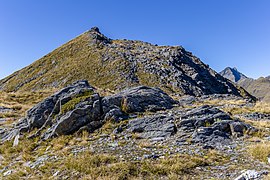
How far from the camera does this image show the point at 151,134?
45.2 ft

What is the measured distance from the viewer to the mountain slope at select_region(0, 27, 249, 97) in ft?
175

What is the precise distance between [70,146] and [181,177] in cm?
714

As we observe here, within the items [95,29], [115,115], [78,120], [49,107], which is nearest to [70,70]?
[95,29]

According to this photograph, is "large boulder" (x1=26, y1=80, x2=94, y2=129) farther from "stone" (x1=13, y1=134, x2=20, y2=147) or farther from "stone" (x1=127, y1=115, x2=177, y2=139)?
"stone" (x1=127, y1=115, x2=177, y2=139)

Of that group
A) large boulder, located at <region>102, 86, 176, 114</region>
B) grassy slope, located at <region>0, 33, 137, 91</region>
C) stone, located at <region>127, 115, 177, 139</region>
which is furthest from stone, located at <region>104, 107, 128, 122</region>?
grassy slope, located at <region>0, 33, 137, 91</region>

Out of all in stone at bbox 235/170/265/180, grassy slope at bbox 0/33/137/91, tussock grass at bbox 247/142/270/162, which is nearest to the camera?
stone at bbox 235/170/265/180

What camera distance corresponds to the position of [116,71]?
192 feet

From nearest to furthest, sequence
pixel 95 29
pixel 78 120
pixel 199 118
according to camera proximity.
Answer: pixel 199 118, pixel 78 120, pixel 95 29

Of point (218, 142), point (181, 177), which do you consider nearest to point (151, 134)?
point (218, 142)

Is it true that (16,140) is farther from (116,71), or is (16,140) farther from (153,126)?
(116,71)

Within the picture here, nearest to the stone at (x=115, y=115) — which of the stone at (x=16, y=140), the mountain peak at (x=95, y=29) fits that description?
the stone at (x=16, y=140)

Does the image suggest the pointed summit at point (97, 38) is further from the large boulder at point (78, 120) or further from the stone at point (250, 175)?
the stone at point (250, 175)

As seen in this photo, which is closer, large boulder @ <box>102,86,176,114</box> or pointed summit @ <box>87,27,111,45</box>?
Answer: large boulder @ <box>102,86,176,114</box>

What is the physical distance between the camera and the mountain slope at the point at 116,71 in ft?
175
